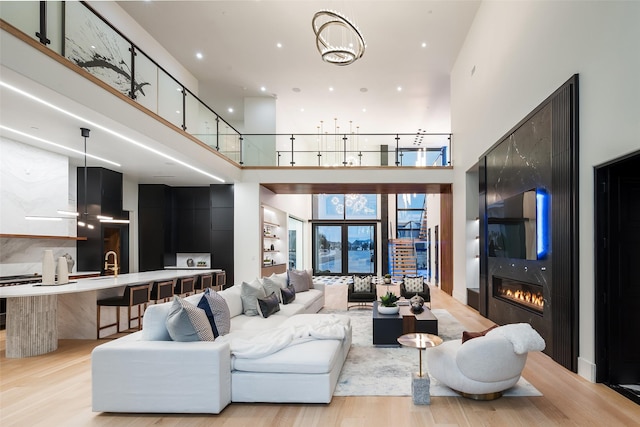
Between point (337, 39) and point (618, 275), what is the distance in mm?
8493

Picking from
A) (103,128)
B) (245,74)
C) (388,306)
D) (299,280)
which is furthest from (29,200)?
(388,306)

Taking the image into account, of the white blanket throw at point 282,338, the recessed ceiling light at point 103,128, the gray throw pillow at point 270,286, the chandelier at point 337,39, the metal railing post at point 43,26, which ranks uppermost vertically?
the chandelier at point 337,39

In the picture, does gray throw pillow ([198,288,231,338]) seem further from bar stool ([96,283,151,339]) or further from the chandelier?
the chandelier

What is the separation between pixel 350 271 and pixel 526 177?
500 inches

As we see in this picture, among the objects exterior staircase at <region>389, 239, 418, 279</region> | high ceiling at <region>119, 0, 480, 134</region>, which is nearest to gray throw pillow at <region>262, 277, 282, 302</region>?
high ceiling at <region>119, 0, 480, 134</region>

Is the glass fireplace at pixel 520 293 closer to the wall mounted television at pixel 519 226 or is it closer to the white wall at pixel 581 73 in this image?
the wall mounted television at pixel 519 226

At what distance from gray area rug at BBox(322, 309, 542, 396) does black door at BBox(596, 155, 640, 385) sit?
2.96ft

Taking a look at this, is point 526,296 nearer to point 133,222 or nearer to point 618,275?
point 618,275

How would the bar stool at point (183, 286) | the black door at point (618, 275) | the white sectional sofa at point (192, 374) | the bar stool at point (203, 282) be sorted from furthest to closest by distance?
1. the bar stool at point (203, 282)
2. the bar stool at point (183, 286)
3. the black door at point (618, 275)
4. the white sectional sofa at point (192, 374)

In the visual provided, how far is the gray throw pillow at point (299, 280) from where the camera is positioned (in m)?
8.00

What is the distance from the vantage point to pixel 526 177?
552 cm

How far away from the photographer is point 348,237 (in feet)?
58.1

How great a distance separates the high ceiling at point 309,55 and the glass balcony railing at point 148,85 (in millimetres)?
1466

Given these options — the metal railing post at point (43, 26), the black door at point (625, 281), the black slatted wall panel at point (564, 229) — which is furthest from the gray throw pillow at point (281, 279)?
the black door at point (625, 281)
